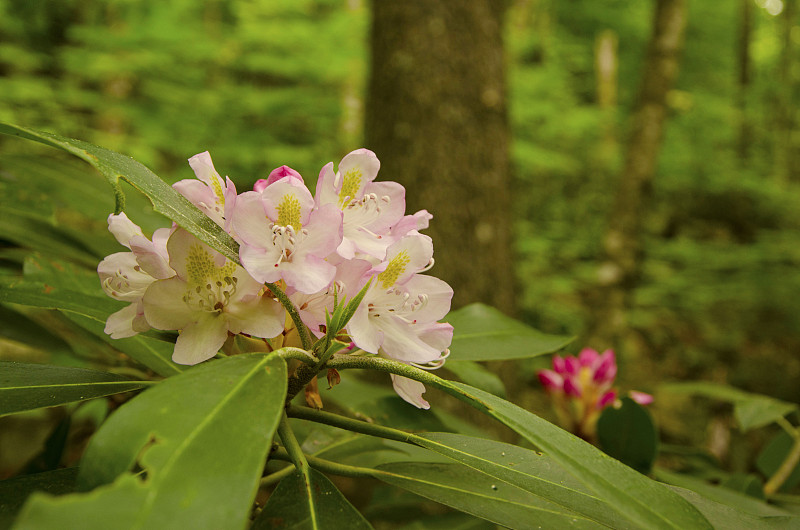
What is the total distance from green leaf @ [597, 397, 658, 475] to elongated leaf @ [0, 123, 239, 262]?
759 millimetres

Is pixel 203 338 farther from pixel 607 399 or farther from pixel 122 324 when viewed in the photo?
pixel 607 399

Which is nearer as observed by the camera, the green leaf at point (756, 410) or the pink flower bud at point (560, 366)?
the green leaf at point (756, 410)

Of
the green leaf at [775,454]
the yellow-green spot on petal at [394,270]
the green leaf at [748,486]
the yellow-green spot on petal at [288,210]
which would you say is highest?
the yellow-green spot on petal at [288,210]

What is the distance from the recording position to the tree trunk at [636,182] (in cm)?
326

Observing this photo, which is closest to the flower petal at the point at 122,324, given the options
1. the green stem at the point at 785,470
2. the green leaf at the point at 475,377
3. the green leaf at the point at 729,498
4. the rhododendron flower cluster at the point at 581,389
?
the green leaf at the point at 475,377

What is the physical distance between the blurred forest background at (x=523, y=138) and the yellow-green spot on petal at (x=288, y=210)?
606mm

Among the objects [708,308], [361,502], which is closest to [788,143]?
[708,308]

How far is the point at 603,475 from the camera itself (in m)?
0.44

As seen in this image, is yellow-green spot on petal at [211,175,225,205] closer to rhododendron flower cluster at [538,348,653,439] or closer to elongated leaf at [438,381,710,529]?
elongated leaf at [438,381,710,529]

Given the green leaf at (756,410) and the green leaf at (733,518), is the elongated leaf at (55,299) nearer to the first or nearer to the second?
the green leaf at (733,518)

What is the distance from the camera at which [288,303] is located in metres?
0.49

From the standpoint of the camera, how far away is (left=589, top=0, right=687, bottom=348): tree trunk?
326 cm

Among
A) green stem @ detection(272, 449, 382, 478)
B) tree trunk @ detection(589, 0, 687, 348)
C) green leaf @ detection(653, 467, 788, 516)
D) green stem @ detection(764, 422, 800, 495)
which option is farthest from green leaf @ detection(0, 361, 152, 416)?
tree trunk @ detection(589, 0, 687, 348)

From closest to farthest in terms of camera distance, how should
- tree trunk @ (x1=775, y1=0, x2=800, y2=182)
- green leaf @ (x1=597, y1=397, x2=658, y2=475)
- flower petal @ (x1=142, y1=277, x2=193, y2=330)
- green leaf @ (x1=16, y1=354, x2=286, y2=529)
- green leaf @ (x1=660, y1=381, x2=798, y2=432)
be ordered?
green leaf @ (x1=16, y1=354, x2=286, y2=529) < flower petal @ (x1=142, y1=277, x2=193, y2=330) < green leaf @ (x1=597, y1=397, x2=658, y2=475) < green leaf @ (x1=660, y1=381, x2=798, y2=432) < tree trunk @ (x1=775, y1=0, x2=800, y2=182)
